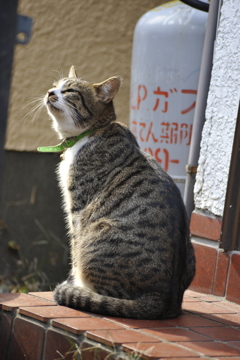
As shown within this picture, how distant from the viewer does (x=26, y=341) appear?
2.60 meters

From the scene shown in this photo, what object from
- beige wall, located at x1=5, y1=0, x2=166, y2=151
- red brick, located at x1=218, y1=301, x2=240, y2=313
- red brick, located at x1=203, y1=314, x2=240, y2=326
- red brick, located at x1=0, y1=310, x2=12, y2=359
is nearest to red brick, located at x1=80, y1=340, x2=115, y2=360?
red brick, located at x1=0, y1=310, x2=12, y2=359

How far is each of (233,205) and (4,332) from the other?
1599 mm

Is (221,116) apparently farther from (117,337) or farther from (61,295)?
(117,337)

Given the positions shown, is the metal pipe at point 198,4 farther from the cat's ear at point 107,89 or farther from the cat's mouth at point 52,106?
the cat's mouth at point 52,106

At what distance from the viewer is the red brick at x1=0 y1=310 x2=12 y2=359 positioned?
2.69 m

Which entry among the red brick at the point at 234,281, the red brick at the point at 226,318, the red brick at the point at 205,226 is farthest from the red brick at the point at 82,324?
the red brick at the point at 205,226

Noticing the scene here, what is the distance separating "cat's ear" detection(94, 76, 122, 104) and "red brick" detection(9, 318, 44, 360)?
1.54 metres

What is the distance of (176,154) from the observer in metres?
4.26

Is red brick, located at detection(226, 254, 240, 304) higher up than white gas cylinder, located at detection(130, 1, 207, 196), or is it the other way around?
white gas cylinder, located at detection(130, 1, 207, 196)

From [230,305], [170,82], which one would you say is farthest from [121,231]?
[170,82]

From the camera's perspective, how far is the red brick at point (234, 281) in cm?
325

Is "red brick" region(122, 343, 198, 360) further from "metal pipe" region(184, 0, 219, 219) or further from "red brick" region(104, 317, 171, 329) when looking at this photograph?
"metal pipe" region(184, 0, 219, 219)

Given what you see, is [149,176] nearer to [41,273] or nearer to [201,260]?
[201,260]

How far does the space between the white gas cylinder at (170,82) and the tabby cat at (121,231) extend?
975 mm
